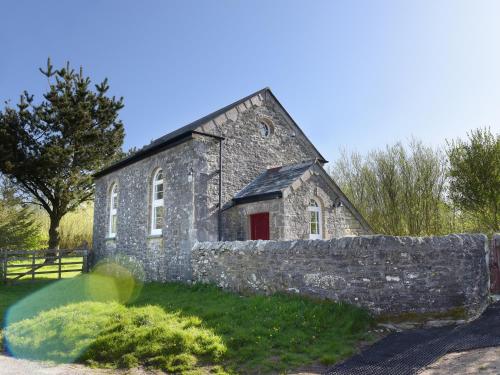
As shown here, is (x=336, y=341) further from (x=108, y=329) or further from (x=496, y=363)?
(x=108, y=329)

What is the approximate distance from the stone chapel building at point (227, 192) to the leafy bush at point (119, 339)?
448 centimetres

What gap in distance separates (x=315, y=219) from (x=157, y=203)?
19.7ft

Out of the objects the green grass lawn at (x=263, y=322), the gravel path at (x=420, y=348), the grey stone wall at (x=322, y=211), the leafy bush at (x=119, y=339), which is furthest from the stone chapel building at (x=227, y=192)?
the gravel path at (x=420, y=348)

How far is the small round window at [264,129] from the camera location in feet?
48.5

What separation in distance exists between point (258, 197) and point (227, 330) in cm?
580

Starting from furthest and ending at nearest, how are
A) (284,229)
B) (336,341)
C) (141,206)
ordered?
(141,206)
(284,229)
(336,341)

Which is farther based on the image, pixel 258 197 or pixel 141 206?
pixel 141 206

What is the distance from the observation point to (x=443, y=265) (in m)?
7.30

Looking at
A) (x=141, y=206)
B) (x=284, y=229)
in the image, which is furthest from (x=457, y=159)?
(x=141, y=206)

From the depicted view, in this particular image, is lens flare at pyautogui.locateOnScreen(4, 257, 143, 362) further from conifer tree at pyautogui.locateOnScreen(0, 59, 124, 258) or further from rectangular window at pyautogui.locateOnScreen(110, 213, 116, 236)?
conifer tree at pyautogui.locateOnScreen(0, 59, 124, 258)

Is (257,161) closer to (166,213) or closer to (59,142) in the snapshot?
(166,213)

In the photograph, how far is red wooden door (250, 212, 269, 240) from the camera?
477 inches

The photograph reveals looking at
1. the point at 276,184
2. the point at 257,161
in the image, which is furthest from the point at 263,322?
the point at 257,161

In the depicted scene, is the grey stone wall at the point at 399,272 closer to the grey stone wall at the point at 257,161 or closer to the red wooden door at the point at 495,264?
the red wooden door at the point at 495,264
